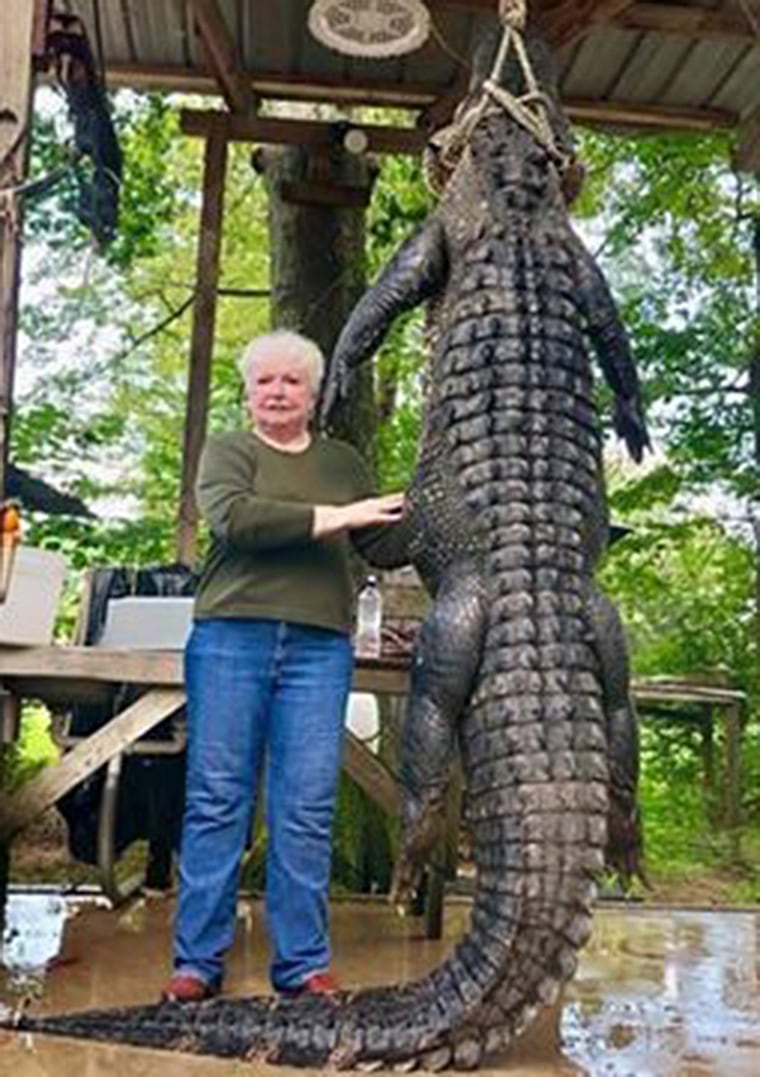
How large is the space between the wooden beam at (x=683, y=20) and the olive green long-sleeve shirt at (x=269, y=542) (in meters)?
2.38

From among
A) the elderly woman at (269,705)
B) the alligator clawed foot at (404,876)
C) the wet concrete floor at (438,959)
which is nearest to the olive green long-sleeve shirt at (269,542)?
the elderly woman at (269,705)

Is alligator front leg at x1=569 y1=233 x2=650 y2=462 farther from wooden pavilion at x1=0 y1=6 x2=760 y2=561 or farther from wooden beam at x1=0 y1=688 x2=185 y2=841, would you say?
wooden pavilion at x1=0 y1=6 x2=760 y2=561

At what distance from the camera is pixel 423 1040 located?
252cm

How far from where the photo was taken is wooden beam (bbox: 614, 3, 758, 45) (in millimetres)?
4457

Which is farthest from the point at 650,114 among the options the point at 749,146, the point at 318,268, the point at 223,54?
the point at 223,54

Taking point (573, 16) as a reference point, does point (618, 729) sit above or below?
below

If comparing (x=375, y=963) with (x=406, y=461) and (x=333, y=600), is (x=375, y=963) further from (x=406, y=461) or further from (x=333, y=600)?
(x=406, y=461)

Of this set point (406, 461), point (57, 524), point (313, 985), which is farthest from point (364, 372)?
point (313, 985)

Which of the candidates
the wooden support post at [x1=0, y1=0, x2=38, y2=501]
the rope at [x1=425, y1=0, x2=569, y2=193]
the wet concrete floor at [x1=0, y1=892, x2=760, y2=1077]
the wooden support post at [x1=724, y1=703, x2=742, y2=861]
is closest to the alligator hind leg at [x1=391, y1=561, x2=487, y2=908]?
the wet concrete floor at [x1=0, y1=892, x2=760, y2=1077]

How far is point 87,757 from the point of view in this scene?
135 inches

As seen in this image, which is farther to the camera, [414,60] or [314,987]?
[414,60]

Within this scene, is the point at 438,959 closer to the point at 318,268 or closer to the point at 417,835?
the point at 417,835

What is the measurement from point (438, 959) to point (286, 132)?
324 cm

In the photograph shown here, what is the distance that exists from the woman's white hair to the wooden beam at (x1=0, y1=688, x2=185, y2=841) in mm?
942
